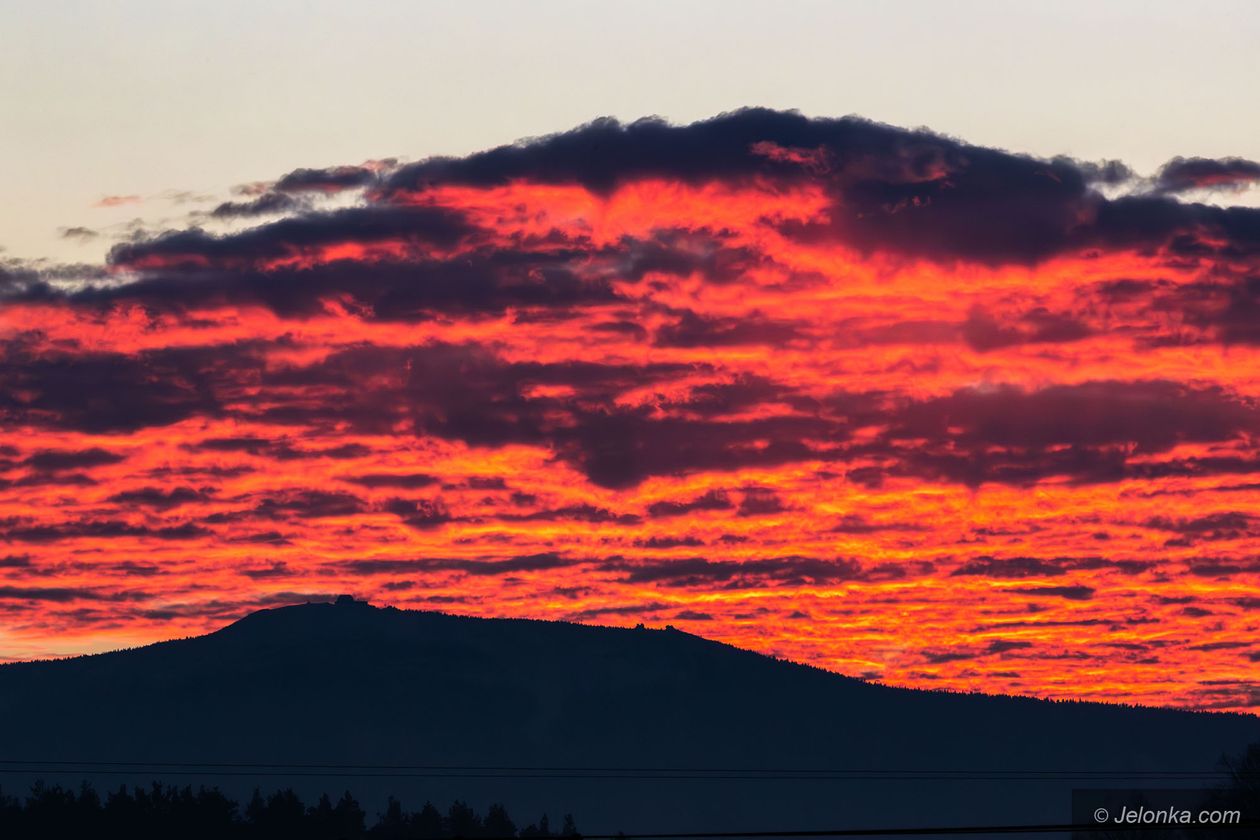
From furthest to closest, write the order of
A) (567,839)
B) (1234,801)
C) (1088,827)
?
(1234,801) < (1088,827) < (567,839)

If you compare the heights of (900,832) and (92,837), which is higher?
(900,832)

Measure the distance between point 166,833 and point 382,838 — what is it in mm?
24248

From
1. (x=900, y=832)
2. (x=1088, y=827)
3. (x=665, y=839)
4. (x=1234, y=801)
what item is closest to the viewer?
(x=665, y=839)

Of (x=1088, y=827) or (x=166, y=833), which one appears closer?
(x=1088, y=827)

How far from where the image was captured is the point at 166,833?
7859 inches

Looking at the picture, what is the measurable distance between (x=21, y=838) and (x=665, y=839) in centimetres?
18362

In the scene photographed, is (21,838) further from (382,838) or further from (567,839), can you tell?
(567,839)

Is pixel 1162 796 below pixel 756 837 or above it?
below

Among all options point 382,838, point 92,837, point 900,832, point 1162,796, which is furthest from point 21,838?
point 900,832

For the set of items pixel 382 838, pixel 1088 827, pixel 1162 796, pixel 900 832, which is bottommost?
pixel 382 838

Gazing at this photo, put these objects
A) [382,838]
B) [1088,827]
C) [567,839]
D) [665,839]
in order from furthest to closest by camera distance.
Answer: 1. [382,838]
2. [1088,827]
3. [567,839]
4. [665,839]

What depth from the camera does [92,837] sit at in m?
200

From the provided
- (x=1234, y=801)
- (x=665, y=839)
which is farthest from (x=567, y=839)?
(x=1234, y=801)

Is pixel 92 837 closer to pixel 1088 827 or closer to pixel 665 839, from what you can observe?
pixel 1088 827
